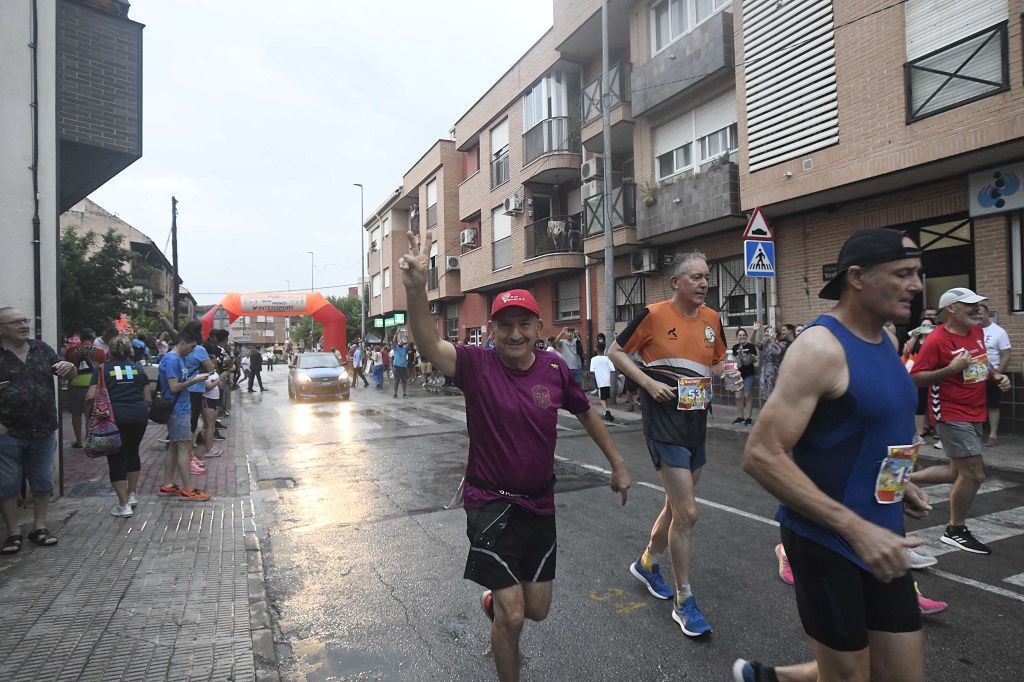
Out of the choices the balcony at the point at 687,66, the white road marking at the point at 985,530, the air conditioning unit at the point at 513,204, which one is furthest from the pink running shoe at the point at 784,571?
the air conditioning unit at the point at 513,204

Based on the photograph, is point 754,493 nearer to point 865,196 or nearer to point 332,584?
point 332,584

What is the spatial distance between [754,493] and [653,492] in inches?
40.1

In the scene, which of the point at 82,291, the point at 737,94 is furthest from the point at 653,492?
the point at 82,291

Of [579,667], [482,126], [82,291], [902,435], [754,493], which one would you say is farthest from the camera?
[482,126]

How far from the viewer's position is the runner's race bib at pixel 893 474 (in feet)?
6.27

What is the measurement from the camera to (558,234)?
2056 cm

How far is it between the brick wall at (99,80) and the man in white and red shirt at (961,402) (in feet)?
29.8

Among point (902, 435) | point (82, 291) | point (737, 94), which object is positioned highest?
point (737, 94)

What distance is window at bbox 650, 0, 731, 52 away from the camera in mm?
15070

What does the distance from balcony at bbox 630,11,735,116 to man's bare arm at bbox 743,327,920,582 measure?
559 inches

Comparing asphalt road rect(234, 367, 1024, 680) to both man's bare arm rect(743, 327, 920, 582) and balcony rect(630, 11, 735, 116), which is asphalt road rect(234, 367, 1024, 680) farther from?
balcony rect(630, 11, 735, 116)

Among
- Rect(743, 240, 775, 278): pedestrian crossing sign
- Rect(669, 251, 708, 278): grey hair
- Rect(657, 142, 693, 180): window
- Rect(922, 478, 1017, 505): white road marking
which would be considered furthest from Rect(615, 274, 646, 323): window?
Rect(669, 251, 708, 278): grey hair

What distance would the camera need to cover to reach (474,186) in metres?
26.2

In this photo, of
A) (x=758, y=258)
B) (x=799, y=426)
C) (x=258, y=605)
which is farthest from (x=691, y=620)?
(x=758, y=258)
